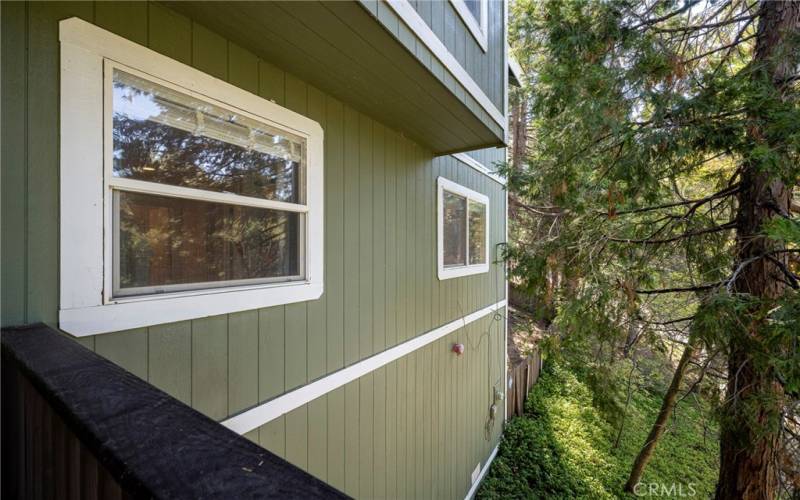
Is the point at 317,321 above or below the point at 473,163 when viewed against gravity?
below

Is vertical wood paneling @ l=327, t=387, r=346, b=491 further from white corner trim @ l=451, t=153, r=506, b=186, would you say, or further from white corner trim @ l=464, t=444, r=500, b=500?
white corner trim @ l=464, t=444, r=500, b=500

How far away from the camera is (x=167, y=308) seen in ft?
4.85

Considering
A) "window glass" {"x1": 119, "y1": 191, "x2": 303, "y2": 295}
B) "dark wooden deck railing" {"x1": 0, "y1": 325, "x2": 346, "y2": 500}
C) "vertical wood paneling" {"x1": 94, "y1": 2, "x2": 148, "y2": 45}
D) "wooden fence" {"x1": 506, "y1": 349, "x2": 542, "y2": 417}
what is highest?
"vertical wood paneling" {"x1": 94, "y1": 2, "x2": 148, "y2": 45}

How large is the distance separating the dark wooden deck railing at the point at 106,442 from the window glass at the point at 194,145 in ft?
2.64

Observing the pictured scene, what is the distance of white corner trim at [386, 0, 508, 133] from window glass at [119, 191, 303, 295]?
4.38ft

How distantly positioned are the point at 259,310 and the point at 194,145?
3.07 feet

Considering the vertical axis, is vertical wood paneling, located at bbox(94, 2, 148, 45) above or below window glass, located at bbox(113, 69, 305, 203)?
above

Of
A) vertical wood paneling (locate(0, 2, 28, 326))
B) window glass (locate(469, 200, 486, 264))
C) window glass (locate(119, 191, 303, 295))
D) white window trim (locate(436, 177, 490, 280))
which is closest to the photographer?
vertical wood paneling (locate(0, 2, 28, 326))

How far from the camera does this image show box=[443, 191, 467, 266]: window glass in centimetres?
429

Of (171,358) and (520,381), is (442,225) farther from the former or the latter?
(520,381)

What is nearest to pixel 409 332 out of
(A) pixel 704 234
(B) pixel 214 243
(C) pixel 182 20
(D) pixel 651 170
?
(B) pixel 214 243

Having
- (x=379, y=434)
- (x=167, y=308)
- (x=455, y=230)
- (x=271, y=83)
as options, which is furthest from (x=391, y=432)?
(x=271, y=83)

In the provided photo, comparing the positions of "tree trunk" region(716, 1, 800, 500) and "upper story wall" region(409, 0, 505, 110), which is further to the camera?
"tree trunk" region(716, 1, 800, 500)

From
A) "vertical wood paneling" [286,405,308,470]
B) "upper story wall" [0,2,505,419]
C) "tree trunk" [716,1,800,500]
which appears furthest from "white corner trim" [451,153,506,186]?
"vertical wood paneling" [286,405,308,470]
